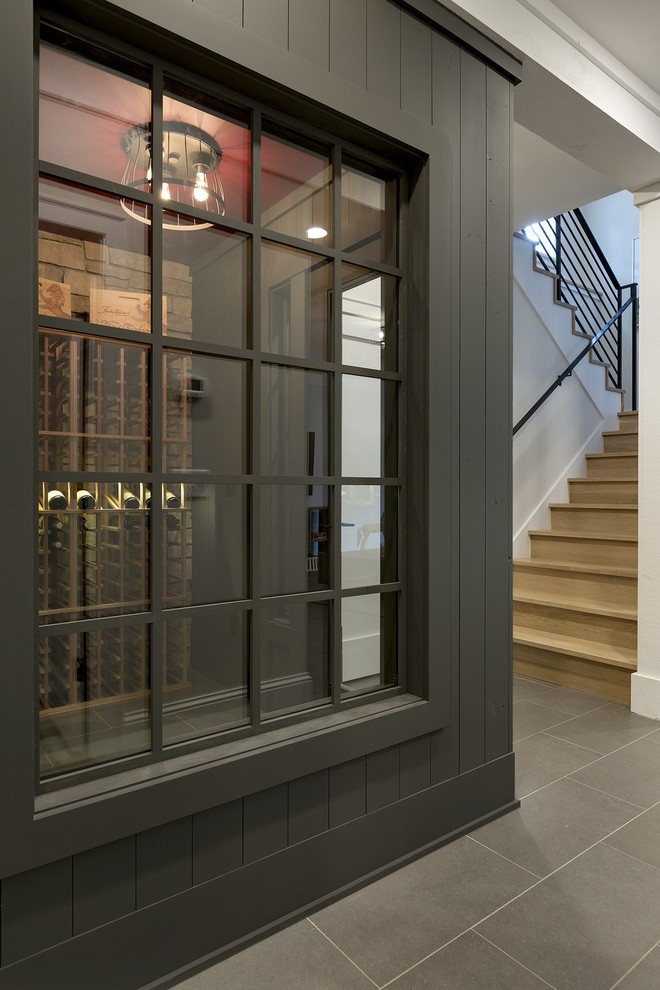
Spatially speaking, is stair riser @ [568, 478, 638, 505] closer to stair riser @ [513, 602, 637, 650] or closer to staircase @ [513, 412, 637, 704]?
staircase @ [513, 412, 637, 704]

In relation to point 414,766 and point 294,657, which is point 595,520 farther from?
point 294,657

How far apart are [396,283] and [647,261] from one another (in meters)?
1.84

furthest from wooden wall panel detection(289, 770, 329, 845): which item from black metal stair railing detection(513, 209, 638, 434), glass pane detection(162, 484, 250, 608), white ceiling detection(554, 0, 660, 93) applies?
black metal stair railing detection(513, 209, 638, 434)

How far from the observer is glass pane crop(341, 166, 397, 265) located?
68.4 inches

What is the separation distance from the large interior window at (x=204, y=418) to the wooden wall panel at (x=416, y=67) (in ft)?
0.65

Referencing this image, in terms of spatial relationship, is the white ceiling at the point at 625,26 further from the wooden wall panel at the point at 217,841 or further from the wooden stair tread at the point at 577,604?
the wooden wall panel at the point at 217,841

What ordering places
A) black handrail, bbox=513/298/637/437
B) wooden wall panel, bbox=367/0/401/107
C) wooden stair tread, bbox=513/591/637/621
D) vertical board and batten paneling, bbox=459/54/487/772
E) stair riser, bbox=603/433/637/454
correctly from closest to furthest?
wooden wall panel, bbox=367/0/401/107
vertical board and batten paneling, bbox=459/54/487/772
wooden stair tread, bbox=513/591/637/621
black handrail, bbox=513/298/637/437
stair riser, bbox=603/433/637/454

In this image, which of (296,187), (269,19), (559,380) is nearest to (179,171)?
(296,187)

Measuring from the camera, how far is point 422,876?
1.71 metres

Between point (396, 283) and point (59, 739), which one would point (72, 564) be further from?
point (396, 283)

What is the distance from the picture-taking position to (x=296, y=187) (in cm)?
163

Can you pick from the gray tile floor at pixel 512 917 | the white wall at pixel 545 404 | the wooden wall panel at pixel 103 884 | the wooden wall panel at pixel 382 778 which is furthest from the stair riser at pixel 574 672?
the wooden wall panel at pixel 103 884

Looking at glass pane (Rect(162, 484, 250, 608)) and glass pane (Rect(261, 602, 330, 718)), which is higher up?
glass pane (Rect(162, 484, 250, 608))

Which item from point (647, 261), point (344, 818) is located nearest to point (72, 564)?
point (344, 818)
